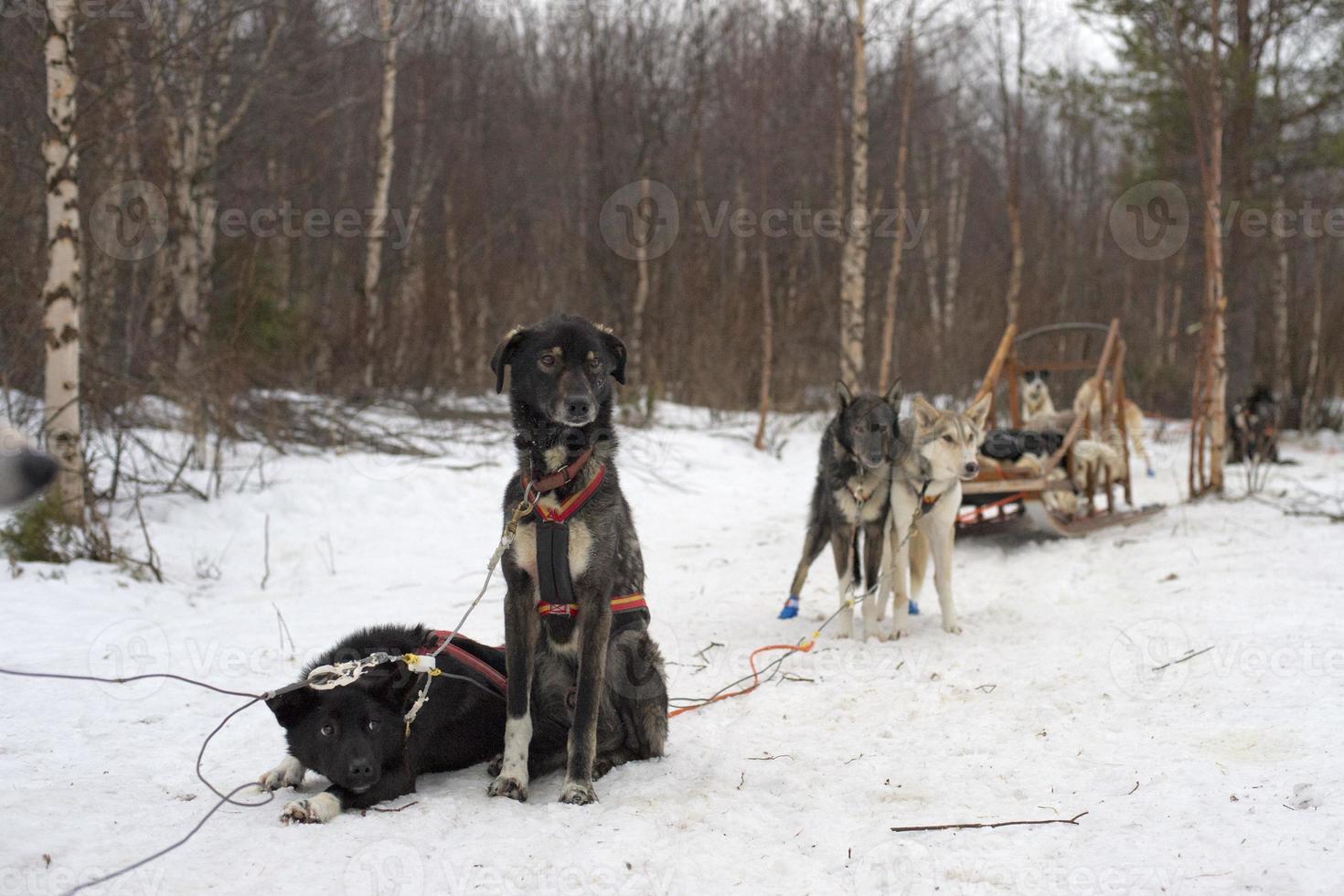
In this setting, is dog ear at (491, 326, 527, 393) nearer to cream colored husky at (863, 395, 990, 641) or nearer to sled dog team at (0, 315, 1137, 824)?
sled dog team at (0, 315, 1137, 824)

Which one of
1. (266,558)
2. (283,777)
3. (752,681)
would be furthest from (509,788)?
(266,558)

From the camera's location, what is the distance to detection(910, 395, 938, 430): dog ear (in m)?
6.03

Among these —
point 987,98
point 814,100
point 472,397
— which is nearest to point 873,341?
point 814,100

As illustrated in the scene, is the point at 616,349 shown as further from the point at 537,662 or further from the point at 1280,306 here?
the point at 1280,306

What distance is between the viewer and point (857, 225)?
1259cm

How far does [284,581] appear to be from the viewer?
21.6 ft

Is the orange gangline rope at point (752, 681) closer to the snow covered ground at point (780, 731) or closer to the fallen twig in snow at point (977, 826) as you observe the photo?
the snow covered ground at point (780, 731)

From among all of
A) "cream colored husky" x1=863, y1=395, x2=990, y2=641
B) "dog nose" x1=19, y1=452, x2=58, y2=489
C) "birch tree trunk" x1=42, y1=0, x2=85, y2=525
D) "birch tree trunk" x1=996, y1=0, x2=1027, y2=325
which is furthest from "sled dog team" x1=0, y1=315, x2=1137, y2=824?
"birch tree trunk" x1=996, y1=0, x2=1027, y2=325

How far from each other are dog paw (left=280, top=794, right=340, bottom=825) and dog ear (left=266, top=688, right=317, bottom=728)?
258 mm

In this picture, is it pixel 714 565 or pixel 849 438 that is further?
pixel 714 565

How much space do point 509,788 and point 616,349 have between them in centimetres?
156

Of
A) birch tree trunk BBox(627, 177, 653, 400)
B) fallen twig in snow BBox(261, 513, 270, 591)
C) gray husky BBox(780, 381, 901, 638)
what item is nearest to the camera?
gray husky BBox(780, 381, 901, 638)

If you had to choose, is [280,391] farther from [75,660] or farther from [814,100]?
[814,100]

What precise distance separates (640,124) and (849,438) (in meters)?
11.9
